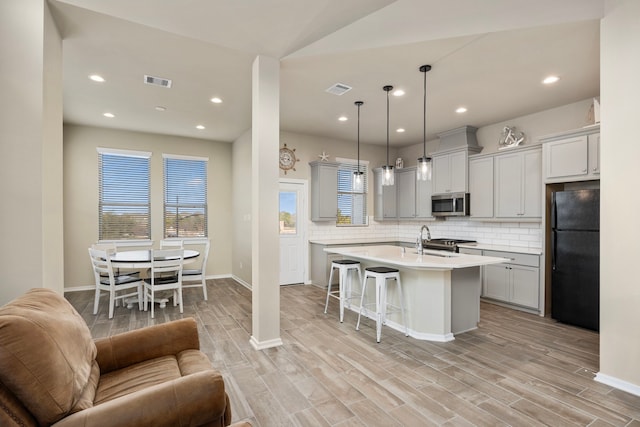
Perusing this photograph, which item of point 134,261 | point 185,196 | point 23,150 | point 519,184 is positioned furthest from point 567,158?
point 185,196

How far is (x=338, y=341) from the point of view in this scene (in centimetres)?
335

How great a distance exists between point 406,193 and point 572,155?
3.11 metres

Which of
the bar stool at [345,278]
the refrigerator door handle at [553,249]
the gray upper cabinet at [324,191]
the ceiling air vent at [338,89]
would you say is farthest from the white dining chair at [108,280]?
the refrigerator door handle at [553,249]

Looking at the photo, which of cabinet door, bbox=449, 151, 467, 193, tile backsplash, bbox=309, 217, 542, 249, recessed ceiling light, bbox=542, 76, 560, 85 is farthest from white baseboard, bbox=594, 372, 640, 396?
cabinet door, bbox=449, 151, 467, 193

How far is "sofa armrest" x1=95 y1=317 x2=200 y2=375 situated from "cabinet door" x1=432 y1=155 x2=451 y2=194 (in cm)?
504

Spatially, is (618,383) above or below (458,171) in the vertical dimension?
below

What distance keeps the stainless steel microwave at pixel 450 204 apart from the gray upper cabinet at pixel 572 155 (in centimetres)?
139

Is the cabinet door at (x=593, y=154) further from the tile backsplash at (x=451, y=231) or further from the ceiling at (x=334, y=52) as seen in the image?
the tile backsplash at (x=451, y=231)

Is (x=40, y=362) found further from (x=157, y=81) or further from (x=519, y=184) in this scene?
(x=519, y=184)

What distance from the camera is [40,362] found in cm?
114

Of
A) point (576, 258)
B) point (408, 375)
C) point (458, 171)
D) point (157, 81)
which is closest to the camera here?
point (408, 375)

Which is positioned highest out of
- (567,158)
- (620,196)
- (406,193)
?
(567,158)

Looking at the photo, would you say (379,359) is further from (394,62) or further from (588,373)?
(394,62)

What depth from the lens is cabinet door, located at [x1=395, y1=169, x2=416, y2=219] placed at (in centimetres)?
659
